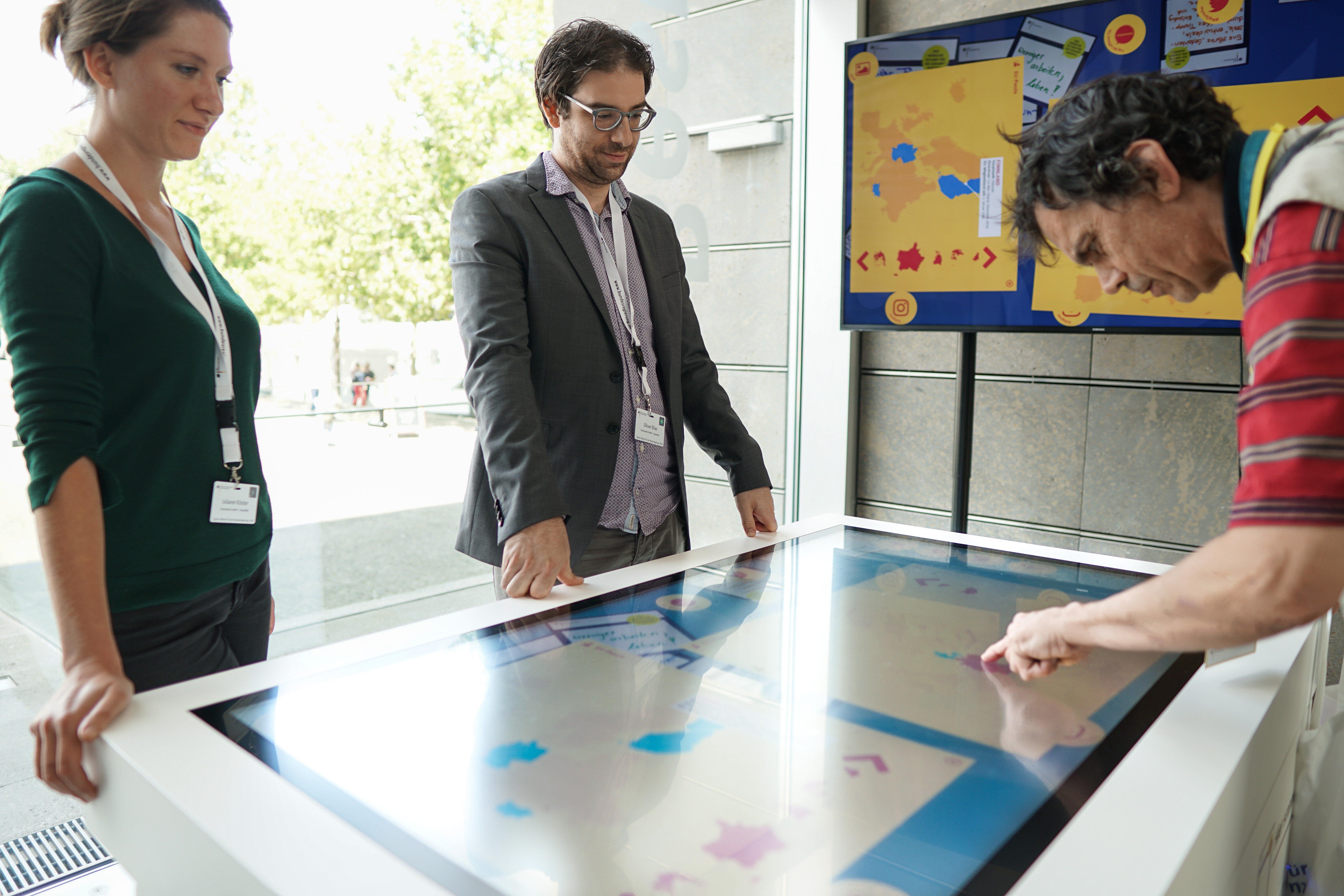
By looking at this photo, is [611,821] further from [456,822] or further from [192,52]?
[192,52]

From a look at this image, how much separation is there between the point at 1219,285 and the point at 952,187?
0.95m

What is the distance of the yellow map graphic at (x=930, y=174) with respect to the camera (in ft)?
8.45

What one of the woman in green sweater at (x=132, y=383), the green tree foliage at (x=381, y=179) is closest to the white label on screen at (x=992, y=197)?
the green tree foliage at (x=381, y=179)

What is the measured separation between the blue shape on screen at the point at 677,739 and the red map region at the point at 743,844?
0.14 m

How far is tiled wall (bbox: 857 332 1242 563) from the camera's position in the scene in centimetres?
267

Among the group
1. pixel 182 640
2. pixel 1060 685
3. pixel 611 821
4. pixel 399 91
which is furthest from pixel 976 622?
pixel 399 91

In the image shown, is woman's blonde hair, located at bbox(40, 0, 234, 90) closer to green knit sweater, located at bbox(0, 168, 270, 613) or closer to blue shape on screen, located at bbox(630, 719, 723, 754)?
green knit sweater, located at bbox(0, 168, 270, 613)

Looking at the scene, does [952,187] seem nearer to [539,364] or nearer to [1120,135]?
[539,364]

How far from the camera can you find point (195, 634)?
130cm

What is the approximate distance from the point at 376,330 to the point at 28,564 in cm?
146

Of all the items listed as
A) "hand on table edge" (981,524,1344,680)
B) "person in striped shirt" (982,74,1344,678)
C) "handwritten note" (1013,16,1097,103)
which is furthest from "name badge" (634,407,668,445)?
"handwritten note" (1013,16,1097,103)

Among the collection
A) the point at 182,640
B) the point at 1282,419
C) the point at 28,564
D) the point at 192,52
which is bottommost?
the point at 28,564

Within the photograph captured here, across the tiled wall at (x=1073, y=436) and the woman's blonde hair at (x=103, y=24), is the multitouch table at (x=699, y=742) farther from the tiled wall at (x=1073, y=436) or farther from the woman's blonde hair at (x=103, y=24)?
the tiled wall at (x=1073, y=436)

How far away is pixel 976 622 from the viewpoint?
1357 millimetres
